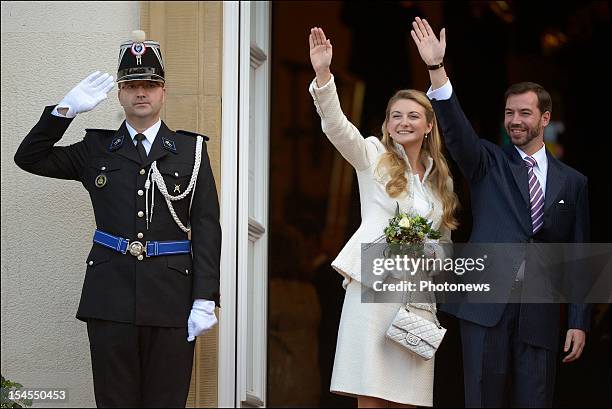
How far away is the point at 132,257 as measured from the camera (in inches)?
214

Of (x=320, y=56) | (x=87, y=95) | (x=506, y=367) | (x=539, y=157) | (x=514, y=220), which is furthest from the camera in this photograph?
(x=539, y=157)

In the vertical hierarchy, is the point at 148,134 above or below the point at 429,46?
below

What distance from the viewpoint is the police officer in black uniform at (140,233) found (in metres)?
5.40

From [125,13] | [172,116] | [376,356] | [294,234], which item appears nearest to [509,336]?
[376,356]

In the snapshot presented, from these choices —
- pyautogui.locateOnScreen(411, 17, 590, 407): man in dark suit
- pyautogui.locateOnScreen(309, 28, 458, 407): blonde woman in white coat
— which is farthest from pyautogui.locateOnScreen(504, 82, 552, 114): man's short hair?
pyautogui.locateOnScreen(309, 28, 458, 407): blonde woman in white coat

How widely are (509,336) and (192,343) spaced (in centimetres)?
135

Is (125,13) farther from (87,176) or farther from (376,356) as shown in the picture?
(376,356)

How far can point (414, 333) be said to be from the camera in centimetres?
576

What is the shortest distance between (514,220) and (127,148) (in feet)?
5.53

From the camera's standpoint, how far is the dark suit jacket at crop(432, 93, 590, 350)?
5.87 m

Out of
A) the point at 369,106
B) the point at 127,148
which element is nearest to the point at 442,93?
the point at 127,148

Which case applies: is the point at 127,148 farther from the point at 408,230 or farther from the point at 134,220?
the point at 408,230

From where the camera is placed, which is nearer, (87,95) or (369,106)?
(87,95)

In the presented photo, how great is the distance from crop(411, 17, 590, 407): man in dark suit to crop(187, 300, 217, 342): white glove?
1.17m
